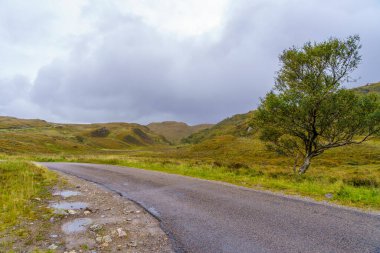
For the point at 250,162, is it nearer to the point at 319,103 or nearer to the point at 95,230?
the point at 319,103

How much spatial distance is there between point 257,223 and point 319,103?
15.7 metres

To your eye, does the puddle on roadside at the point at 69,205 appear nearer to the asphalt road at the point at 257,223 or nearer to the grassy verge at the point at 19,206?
the grassy verge at the point at 19,206

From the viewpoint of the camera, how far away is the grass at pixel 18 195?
27.0 ft

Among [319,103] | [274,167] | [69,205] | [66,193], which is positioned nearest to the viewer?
[69,205]

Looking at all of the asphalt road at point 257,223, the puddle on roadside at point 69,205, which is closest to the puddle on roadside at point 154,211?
the asphalt road at point 257,223

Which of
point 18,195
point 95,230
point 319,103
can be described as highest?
point 319,103

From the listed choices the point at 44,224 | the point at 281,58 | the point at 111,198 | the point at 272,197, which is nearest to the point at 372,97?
the point at 281,58

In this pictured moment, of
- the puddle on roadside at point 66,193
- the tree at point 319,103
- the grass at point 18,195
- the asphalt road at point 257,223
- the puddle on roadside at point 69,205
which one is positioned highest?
the tree at point 319,103

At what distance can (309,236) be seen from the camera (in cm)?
668

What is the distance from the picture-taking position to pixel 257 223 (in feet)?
25.3

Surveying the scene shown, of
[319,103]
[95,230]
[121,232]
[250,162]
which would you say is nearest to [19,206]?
[95,230]

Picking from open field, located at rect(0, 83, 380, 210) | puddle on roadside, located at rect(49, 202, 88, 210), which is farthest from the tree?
puddle on roadside, located at rect(49, 202, 88, 210)

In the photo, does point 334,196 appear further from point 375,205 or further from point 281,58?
point 281,58

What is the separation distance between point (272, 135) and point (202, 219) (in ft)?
59.7
